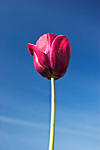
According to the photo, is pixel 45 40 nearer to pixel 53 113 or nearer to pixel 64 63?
pixel 64 63

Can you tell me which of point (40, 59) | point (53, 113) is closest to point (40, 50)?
point (40, 59)

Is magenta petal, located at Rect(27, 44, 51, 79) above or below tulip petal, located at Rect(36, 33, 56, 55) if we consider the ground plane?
below

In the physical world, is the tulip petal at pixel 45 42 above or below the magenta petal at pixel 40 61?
above
